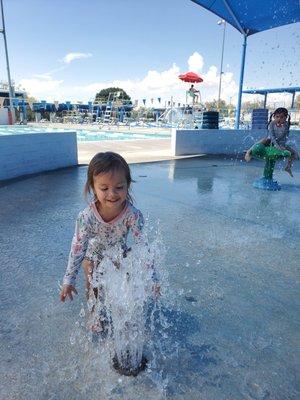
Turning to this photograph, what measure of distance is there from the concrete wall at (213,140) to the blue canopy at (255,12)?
11.9 ft

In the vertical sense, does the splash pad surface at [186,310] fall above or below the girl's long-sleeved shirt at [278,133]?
below

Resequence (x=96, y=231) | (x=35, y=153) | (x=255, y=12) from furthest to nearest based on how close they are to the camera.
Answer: (x=255, y=12) → (x=35, y=153) → (x=96, y=231)

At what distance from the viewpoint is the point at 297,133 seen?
1290cm

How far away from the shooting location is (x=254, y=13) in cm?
1088

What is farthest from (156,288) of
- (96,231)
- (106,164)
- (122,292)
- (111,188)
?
(106,164)

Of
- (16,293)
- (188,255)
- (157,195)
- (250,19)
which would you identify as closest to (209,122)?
(250,19)

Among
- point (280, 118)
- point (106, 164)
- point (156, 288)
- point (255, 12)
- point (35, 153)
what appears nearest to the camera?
point (106, 164)

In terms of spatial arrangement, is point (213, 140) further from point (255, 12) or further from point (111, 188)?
point (111, 188)

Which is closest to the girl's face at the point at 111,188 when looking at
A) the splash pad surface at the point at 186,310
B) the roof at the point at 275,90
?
the splash pad surface at the point at 186,310

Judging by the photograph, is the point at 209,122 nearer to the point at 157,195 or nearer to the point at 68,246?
the point at 157,195

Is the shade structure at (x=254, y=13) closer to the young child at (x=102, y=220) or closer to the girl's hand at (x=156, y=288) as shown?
the young child at (x=102, y=220)

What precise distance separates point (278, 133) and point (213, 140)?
Result: 5.61 meters

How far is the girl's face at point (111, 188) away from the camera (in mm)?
1931

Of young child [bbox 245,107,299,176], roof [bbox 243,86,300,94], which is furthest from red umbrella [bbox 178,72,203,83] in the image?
young child [bbox 245,107,299,176]
